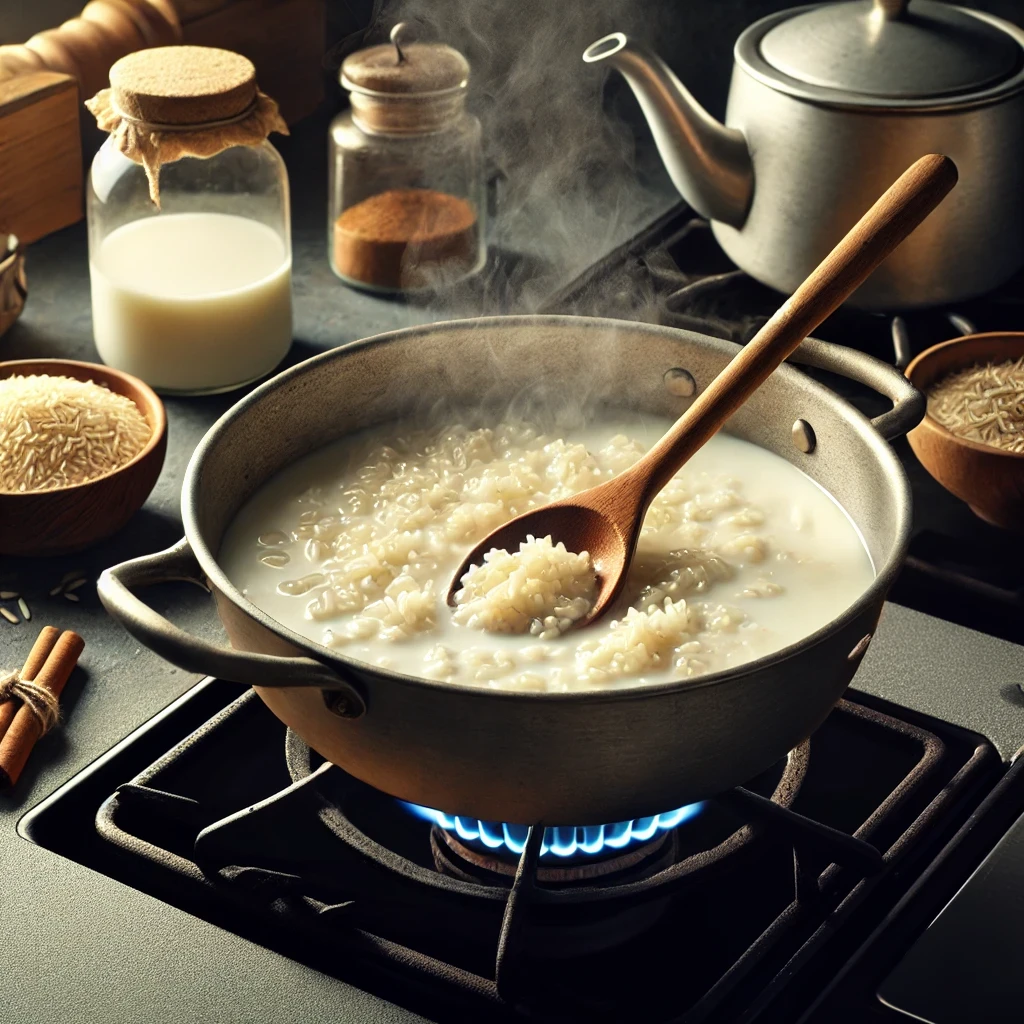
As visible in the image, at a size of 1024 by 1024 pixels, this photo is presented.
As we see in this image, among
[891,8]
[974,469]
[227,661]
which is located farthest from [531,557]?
[891,8]

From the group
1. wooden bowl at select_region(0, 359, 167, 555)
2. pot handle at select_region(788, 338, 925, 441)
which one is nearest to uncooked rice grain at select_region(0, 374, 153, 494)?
wooden bowl at select_region(0, 359, 167, 555)

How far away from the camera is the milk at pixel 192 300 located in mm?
1678

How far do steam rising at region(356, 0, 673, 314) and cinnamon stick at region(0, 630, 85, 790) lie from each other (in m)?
0.83

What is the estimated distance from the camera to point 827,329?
1.83 m

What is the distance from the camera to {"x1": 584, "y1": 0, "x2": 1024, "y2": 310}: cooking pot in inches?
63.5

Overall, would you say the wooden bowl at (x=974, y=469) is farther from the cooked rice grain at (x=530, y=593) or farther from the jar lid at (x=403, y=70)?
the jar lid at (x=403, y=70)

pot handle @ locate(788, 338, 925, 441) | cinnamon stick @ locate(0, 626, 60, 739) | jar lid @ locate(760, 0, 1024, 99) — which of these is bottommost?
cinnamon stick @ locate(0, 626, 60, 739)

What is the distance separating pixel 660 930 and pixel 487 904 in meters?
0.14

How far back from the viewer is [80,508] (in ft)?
4.53

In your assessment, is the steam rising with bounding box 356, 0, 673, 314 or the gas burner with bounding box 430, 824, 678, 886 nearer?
the gas burner with bounding box 430, 824, 678, 886

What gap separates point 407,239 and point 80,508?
2.25 feet

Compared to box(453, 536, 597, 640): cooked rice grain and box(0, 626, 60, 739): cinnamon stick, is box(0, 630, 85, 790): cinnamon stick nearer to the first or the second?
box(0, 626, 60, 739): cinnamon stick

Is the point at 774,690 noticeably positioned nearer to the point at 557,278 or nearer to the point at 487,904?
the point at 487,904

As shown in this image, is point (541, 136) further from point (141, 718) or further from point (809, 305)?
point (141, 718)
